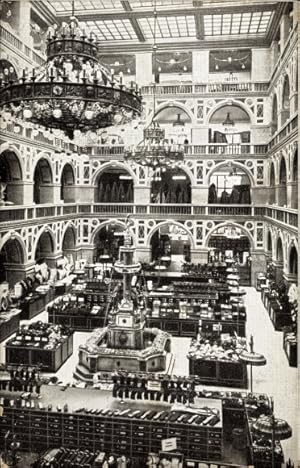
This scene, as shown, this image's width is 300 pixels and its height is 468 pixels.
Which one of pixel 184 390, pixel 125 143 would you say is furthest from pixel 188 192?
pixel 184 390

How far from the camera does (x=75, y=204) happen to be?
18672 millimetres

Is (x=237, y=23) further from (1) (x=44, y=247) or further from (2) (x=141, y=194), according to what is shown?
(1) (x=44, y=247)

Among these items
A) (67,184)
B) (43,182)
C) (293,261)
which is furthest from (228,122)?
(293,261)

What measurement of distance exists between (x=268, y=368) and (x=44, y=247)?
9.87 meters

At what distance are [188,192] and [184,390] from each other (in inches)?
478

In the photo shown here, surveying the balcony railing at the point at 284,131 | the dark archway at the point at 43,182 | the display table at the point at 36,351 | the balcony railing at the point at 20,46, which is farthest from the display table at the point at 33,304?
the balcony railing at the point at 284,131

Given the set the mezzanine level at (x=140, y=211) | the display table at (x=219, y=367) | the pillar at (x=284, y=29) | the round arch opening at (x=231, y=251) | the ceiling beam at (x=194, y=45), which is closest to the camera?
the display table at (x=219, y=367)

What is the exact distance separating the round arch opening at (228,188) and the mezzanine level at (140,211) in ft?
1.87

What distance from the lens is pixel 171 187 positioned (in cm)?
Result: 2088

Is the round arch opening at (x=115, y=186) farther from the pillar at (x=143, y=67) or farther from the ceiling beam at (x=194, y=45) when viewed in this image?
the ceiling beam at (x=194, y=45)

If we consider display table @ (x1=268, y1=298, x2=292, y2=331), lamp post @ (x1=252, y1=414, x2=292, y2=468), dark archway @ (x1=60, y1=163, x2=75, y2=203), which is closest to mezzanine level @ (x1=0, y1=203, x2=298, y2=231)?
dark archway @ (x1=60, y1=163, x2=75, y2=203)

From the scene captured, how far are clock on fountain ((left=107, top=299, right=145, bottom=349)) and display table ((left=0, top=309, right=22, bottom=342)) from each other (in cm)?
318

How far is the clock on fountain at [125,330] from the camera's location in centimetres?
1311

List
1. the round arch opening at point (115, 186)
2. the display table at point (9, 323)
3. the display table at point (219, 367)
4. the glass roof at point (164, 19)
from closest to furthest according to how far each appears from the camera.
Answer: the display table at point (219, 367)
the glass roof at point (164, 19)
the display table at point (9, 323)
the round arch opening at point (115, 186)
